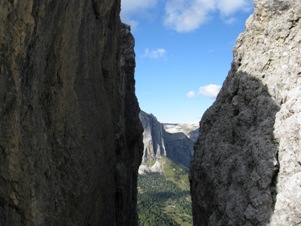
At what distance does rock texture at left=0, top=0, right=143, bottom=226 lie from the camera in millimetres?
18688

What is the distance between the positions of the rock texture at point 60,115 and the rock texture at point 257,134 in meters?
10.1

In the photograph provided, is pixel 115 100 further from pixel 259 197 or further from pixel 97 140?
pixel 259 197

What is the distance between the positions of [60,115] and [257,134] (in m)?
15.0

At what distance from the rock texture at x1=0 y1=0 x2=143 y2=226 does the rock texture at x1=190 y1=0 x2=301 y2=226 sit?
1008 centimetres

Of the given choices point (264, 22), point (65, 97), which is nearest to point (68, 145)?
point (65, 97)

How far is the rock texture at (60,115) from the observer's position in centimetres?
1869

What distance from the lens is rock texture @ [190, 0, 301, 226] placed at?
79.9 feet

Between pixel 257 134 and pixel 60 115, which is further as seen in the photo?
pixel 257 134

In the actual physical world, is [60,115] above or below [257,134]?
above

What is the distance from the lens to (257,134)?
29391 millimetres

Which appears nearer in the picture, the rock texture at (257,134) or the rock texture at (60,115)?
the rock texture at (60,115)

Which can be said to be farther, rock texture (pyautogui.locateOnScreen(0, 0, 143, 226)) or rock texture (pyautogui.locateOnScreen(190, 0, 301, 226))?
rock texture (pyautogui.locateOnScreen(190, 0, 301, 226))

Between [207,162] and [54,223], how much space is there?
55.4ft

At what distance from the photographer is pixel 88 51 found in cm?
3041
